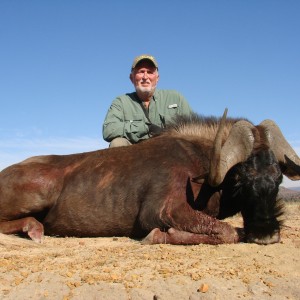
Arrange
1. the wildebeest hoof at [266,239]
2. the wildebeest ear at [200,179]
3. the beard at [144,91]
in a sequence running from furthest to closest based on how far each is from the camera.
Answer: the beard at [144,91], the wildebeest ear at [200,179], the wildebeest hoof at [266,239]

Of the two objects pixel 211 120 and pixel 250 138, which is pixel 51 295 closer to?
pixel 250 138

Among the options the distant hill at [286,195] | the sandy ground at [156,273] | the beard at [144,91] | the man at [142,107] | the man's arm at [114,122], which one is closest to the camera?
the sandy ground at [156,273]

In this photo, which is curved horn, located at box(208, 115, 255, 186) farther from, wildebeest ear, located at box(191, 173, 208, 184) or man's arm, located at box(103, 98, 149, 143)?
man's arm, located at box(103, 98, 149, 143)

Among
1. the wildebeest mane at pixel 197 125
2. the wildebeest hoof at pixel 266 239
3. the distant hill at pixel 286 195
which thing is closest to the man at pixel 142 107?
the wildebeest mane at pixel 197 125

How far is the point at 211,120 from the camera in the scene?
5.84 metres

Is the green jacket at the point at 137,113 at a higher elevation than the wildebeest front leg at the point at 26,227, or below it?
higher

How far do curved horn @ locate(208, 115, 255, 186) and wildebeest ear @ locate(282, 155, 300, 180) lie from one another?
539 mm

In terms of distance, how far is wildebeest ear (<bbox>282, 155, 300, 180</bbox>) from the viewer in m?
5.00

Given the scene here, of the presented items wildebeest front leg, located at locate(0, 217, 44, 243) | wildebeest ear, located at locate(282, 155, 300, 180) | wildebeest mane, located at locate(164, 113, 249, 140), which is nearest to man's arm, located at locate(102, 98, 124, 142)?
wildebeest mane, located at locate(164, 113, 249, 140)

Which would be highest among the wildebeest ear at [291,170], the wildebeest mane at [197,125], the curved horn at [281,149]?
the wildebeest mane at [197,125]

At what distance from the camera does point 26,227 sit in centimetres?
539

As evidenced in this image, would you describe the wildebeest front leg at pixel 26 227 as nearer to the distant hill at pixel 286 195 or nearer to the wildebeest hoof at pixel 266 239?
the wildebeest hoof at pixel 266 239

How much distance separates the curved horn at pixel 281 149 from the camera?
4922mm

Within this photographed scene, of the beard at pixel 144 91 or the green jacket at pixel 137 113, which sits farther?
the beard at pixel 144 91
